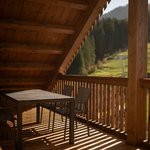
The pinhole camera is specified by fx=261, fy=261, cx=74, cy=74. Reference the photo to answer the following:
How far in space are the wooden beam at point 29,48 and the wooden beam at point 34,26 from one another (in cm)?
50

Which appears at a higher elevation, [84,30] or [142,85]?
[84,30]

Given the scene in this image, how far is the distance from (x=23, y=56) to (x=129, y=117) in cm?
313

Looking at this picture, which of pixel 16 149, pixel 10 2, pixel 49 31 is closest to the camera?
pixel 16 149

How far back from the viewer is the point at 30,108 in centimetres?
730

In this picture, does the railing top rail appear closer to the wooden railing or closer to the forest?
the wooden railing

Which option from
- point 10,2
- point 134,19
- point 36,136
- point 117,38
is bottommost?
point 36,136

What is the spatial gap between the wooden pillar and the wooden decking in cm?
32

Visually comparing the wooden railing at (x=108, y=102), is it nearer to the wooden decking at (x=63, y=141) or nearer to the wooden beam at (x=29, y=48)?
the wooden decking at (x=63, y=141)

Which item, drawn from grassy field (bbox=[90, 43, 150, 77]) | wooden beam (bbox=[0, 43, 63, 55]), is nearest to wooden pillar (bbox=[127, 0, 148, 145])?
wooden beam (bbox=[0, 43, 63, 55])

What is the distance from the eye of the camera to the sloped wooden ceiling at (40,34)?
16.2 ft

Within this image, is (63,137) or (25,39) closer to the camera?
(63,137)

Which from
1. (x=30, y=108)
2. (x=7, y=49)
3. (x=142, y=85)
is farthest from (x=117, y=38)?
(x=142, y=85)

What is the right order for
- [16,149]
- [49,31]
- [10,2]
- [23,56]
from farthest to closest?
[23,56]
[49,31]
[10,2]
[16,149]

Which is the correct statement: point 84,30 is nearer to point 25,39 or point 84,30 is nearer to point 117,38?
point 25,39
